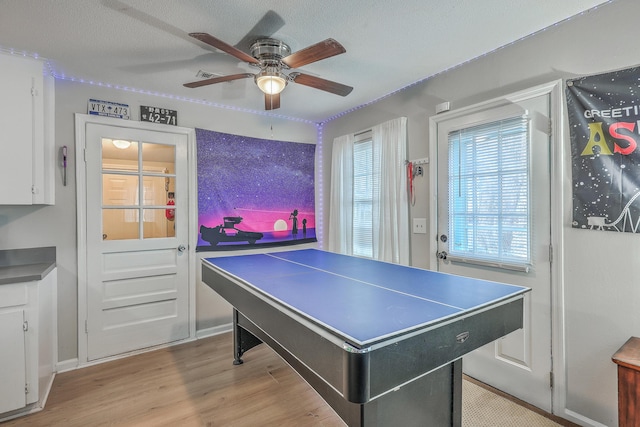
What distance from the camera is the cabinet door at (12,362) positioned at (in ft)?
6.59

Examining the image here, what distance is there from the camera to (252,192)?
3684 mm

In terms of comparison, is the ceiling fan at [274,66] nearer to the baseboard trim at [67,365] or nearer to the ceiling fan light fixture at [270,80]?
the ceiling fan light fixture at [270,80]

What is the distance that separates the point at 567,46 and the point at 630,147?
738 mm

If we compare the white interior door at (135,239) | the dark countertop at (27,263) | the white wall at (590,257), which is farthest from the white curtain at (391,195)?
the dark countertop at (27,263)

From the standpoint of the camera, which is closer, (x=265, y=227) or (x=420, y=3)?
(x=420, y=3)

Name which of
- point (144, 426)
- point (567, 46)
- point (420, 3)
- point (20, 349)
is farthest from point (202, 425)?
point (567, 46)

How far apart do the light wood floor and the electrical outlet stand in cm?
131

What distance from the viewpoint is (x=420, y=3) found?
1.76 metres

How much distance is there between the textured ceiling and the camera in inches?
69.9

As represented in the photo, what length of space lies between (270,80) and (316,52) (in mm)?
405

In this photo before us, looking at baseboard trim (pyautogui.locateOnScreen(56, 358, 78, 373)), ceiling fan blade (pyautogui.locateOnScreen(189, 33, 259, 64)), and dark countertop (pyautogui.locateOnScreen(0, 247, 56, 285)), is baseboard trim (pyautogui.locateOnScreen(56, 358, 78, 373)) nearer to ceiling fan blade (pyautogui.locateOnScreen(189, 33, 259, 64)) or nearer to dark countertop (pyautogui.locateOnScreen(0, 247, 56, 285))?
dark countertop (pyautogui.locateOnScreen(0, 247, 56, 285))

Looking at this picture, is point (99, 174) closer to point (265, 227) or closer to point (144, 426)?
point (265, 227)

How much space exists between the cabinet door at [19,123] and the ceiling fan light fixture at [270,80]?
1692mm

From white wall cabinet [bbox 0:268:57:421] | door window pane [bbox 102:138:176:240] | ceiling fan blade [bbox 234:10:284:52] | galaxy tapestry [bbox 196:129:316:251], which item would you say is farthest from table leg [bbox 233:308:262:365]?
ceiling fan blade [bbox 234:10:284:52]
